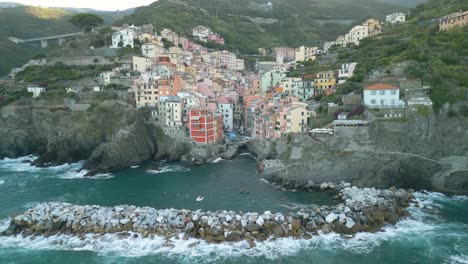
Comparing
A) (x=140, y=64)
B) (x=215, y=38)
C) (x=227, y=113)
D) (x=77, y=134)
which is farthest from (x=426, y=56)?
(x=215, y=38)

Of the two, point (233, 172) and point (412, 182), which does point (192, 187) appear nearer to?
point (233, 172)

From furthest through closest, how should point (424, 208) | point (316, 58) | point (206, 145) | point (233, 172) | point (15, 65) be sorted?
point (15, 65) < point (316, 58) < point (206, 145) < point (233, 172) < point (424, 208)

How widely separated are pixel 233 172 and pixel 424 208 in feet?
63.0

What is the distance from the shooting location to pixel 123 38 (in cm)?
6881

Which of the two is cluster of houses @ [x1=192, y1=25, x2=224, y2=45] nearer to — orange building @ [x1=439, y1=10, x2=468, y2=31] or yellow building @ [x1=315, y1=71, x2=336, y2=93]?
yellow building @ [x1=315, y1=71, x2=336, y2=93]

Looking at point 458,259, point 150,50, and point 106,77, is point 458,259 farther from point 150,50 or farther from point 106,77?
point 150,50

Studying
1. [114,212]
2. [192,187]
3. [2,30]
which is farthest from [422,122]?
[2,30]

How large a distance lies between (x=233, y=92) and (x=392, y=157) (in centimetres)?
3766

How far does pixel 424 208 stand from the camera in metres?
27.1

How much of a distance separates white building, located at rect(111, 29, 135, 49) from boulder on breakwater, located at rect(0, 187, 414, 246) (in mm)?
48419

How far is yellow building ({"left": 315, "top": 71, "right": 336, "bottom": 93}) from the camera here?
166 feet

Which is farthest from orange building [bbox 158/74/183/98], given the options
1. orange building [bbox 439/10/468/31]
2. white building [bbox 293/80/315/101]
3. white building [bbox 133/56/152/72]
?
orange building [bbox 439/10/468/31]

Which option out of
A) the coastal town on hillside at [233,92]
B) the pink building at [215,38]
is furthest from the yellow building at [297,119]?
the pink building at [215,38]

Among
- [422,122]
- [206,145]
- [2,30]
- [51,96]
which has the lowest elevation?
[206,145]
